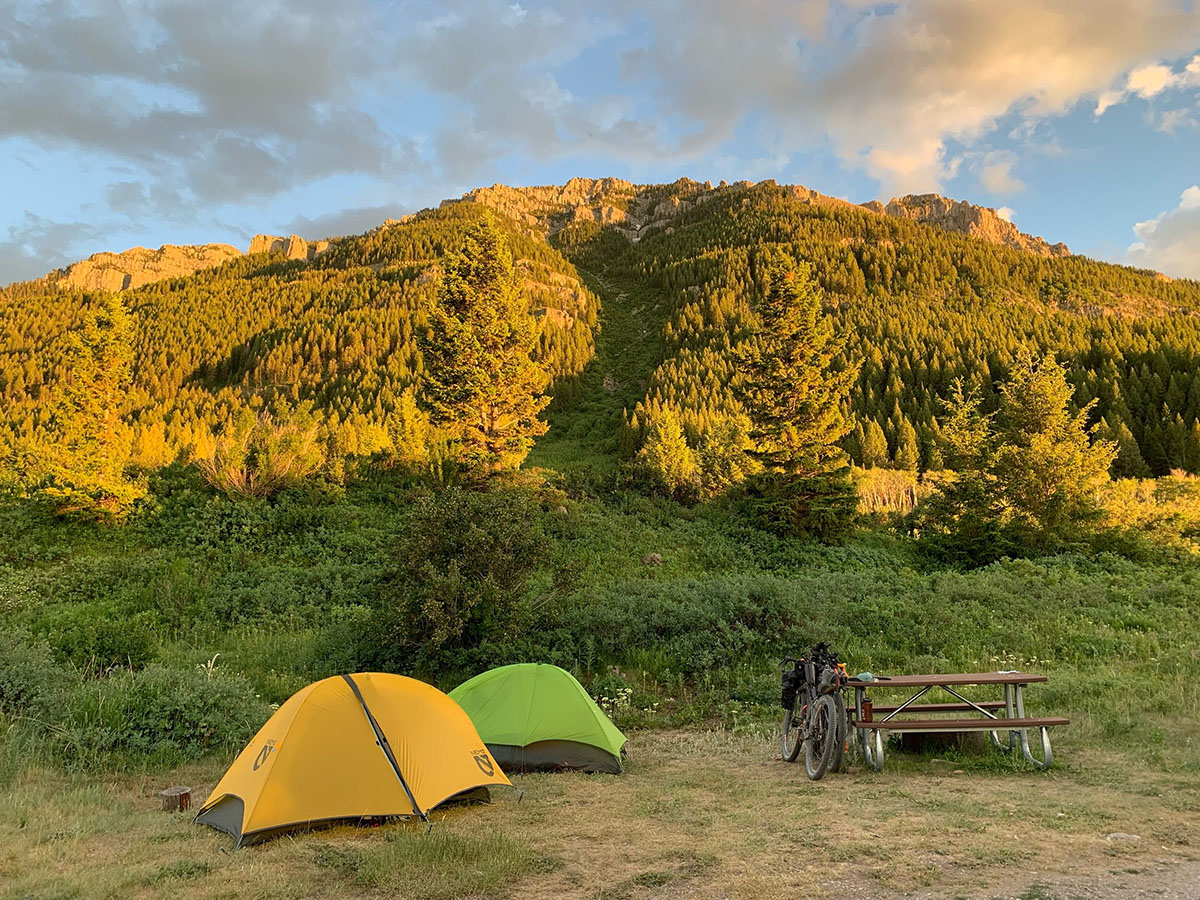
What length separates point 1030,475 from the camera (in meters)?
25.4

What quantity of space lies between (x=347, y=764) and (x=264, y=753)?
90cm

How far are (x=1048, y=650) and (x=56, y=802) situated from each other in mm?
16870

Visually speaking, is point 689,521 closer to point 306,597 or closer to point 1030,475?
point 1030,475

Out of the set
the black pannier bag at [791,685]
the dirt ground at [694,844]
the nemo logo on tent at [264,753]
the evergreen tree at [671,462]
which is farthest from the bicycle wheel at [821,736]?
the evergreen tree at [671,462]

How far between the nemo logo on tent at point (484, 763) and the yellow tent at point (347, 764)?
0.05 ft

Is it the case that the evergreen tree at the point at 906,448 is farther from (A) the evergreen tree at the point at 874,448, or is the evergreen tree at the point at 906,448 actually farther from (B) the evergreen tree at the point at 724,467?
(B) the evergreen tree at the point at 724,467

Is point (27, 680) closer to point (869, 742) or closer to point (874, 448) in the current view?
point (869, 742)

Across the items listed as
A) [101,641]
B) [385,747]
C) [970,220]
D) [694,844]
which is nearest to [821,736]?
[694,844]

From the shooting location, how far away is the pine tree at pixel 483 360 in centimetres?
2714

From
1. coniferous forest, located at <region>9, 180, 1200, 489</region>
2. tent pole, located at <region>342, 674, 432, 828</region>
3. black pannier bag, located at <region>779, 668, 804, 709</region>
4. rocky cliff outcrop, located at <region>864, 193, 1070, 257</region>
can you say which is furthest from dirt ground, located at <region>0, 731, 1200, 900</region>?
rocky cliff outcrop, located at <region>864, 193, 1070, 257</region>

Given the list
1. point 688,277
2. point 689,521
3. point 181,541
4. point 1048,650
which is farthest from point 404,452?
point 688,277

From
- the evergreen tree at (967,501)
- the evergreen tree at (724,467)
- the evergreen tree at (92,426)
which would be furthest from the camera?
the evergreen tree at (724,467)

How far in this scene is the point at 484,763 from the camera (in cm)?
796

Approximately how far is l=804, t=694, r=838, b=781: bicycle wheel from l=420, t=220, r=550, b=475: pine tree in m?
19.8
